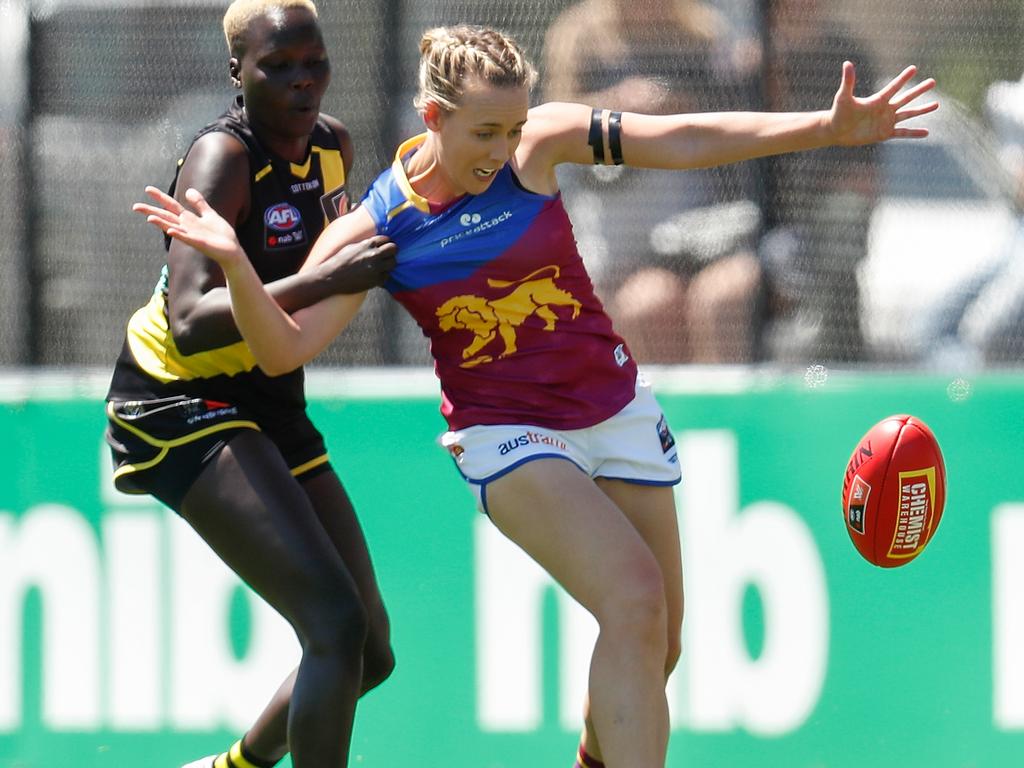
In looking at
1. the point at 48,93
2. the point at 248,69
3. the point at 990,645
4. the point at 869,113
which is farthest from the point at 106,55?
the point at 990,645

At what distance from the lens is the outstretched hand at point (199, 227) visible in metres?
3.78

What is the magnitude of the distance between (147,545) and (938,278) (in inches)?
111

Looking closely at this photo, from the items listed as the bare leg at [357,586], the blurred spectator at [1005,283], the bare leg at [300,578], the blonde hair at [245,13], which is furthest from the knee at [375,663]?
the blurred spectator at [1005,283]

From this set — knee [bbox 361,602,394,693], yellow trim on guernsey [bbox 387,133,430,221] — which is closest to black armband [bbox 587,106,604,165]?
yellow trim on guernsey [bbox 387,133,430,221]

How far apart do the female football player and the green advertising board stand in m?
0.99

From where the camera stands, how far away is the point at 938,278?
533 centimetres

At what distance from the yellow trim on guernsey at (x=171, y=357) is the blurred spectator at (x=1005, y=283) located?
95.6 inches

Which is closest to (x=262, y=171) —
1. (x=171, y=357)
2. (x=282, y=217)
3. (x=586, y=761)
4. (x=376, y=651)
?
(x=282, y=217)

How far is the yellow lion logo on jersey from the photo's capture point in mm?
4125

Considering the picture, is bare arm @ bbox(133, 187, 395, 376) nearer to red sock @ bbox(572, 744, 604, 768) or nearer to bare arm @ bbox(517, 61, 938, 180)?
bare arm @ bbox(517, 61, 938, 180)

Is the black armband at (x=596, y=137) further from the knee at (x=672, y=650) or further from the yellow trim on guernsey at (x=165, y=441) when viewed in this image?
the knee at (x=672, y=650)

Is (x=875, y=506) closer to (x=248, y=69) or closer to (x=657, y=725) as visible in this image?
(x=657, y=725)

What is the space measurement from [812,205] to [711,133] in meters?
1.24

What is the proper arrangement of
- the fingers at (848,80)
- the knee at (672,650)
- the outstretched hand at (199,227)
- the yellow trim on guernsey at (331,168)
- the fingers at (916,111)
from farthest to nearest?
the yellow trim on guernsey at (331,168) < the knee at (672,650) < the fingers at (916,111) < the fingers at (848,80) < the outstretched hand at (199,227)
